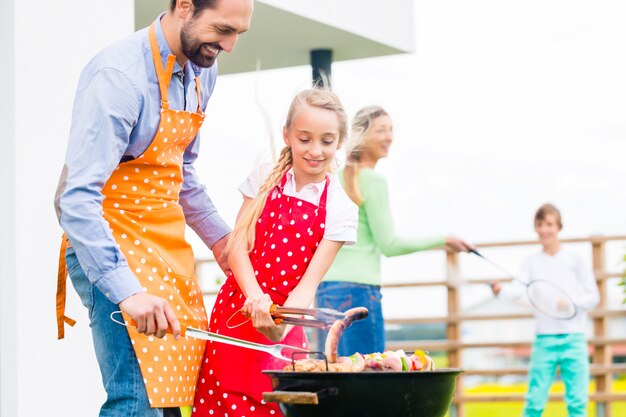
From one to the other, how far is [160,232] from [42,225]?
155 cm

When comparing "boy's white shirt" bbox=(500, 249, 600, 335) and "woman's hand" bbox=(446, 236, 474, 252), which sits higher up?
"woman's hand" bbox=(446, 236, 474, 252)

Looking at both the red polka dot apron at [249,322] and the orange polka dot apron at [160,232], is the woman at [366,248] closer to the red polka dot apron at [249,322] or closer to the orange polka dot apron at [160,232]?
the red polka dot apron at [249,322]

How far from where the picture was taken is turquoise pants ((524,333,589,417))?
6.21m

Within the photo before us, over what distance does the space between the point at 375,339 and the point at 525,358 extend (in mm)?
4812

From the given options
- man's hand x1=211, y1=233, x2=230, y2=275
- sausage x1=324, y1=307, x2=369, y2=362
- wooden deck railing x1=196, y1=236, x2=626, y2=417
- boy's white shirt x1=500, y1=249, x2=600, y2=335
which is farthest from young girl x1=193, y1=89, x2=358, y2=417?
wooden deck railing x1=196, y1=236, x2=626, y2=417

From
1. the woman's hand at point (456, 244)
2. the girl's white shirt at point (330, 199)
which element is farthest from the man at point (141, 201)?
the woman's hand at point (456, 244)

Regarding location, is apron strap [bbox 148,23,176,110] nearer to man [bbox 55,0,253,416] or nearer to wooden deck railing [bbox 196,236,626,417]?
man [bbox 55,0,253,416]

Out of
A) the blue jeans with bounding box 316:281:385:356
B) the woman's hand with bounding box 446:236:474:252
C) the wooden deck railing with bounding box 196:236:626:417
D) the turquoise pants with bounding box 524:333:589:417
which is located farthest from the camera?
the wooden deck railing with bounding box 196:236:626:417

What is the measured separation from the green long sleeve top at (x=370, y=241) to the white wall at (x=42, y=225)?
3.22ft

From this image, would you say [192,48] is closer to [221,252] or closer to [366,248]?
[221,252]

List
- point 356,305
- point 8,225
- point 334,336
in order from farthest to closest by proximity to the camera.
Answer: point 356,305 < point 8,225 < point 334,336

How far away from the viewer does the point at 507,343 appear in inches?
329

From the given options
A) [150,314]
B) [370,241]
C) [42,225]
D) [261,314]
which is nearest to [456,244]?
[370,241]

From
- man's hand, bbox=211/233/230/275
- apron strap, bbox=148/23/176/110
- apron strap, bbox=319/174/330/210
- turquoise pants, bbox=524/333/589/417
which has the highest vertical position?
apron strap, bbox=148/23/176/110
